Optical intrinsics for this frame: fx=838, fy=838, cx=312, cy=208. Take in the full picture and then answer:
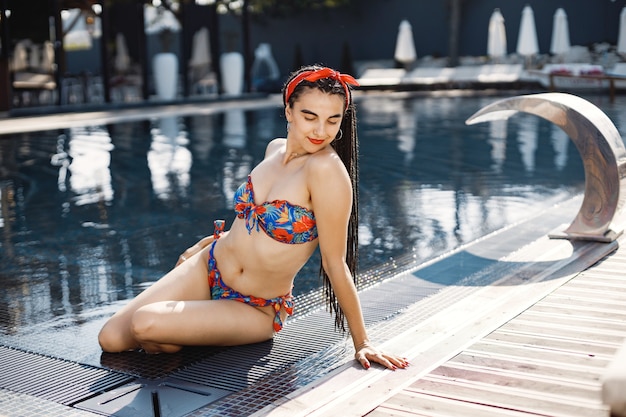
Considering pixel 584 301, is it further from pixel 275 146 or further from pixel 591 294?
pixel 275 146

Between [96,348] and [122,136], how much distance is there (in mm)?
9824

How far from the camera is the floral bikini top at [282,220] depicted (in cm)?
335

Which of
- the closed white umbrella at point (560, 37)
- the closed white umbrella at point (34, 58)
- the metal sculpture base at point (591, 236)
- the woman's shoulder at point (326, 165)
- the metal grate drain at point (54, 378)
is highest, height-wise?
the closed white umbrella at point (560, 37)

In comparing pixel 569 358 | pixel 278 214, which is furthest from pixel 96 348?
pixel 569 358

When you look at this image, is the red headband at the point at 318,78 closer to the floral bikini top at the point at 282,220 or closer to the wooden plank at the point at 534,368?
the floral bikini top at the point at 282,220

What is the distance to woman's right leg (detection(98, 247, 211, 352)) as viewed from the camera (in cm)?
355

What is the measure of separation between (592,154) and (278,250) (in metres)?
2.64

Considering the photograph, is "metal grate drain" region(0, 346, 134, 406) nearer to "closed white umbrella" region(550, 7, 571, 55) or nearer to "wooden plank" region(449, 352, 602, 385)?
"wooden plank" region(449, 352, 602, 385)

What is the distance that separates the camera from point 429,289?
4508 mm

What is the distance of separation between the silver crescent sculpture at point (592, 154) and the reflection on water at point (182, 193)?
98cm

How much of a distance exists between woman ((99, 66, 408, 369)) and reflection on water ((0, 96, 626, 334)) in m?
1.00

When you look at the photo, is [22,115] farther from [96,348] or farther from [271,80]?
[96,348]

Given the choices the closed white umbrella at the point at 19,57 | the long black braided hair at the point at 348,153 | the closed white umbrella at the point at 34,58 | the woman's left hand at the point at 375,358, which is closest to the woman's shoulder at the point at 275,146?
the long black braided hair at the point at 348,153

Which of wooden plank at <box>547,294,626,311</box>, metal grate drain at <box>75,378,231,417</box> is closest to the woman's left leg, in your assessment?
metal grate drain at <box>75,378,231,417</box>
